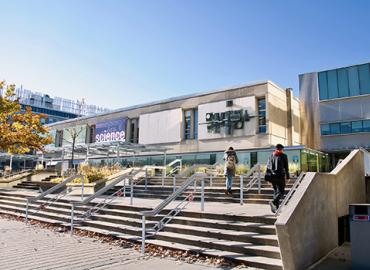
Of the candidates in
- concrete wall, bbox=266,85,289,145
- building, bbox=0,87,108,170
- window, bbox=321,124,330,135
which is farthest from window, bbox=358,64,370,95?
building, bbox=0,87,108,170

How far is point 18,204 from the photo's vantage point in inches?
577

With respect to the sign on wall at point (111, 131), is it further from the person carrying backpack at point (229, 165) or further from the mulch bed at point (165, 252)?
the mulch bed at point (165, 252)

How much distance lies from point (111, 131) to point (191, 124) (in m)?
13.4

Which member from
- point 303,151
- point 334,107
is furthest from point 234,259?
point 334,107

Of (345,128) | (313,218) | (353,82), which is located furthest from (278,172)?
(353,82)

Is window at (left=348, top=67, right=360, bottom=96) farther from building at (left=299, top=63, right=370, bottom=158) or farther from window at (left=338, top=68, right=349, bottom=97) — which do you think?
window at (left=338, top=68, right=349, bottom=97)

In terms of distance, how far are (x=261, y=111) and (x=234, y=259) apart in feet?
86.3

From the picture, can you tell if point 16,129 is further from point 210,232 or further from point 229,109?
point 229,109

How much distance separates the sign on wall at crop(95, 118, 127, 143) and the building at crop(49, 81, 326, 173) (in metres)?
2.43

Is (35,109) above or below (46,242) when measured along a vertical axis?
above

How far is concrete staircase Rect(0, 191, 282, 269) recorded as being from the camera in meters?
6.04

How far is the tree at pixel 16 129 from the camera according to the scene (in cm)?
1972

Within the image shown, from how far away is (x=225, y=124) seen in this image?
107 feet

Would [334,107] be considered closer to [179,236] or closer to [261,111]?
[261,111]
